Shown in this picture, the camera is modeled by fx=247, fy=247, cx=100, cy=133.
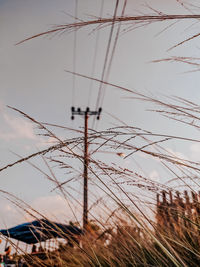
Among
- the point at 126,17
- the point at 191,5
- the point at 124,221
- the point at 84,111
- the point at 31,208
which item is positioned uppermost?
the point at 84,111

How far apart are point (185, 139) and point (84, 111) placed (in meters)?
12.6

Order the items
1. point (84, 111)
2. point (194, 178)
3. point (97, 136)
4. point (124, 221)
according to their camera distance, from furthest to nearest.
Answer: point (84, 111) → point (124, 221) → point (194, 178) → point (97, 136)

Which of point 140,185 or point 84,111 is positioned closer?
point 140,185

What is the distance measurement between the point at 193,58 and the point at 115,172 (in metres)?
0.60

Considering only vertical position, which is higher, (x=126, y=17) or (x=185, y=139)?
(x=126, y=17)

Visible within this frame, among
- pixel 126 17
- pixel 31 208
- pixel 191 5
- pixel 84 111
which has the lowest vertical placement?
pixel 31 208

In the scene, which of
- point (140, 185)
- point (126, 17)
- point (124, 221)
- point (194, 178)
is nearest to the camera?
point (126, 17)

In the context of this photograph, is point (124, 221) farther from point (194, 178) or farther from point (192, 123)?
point (192, 123)

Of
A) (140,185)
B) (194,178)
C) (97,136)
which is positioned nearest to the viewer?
(97,136)

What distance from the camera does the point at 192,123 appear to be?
1036mm

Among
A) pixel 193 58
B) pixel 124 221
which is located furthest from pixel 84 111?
pixel 193 58

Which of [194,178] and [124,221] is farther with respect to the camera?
[124,221]

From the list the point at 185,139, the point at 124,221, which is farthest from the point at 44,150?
the point at 124,221

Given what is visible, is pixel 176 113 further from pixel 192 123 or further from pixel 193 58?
pixel 193 58
